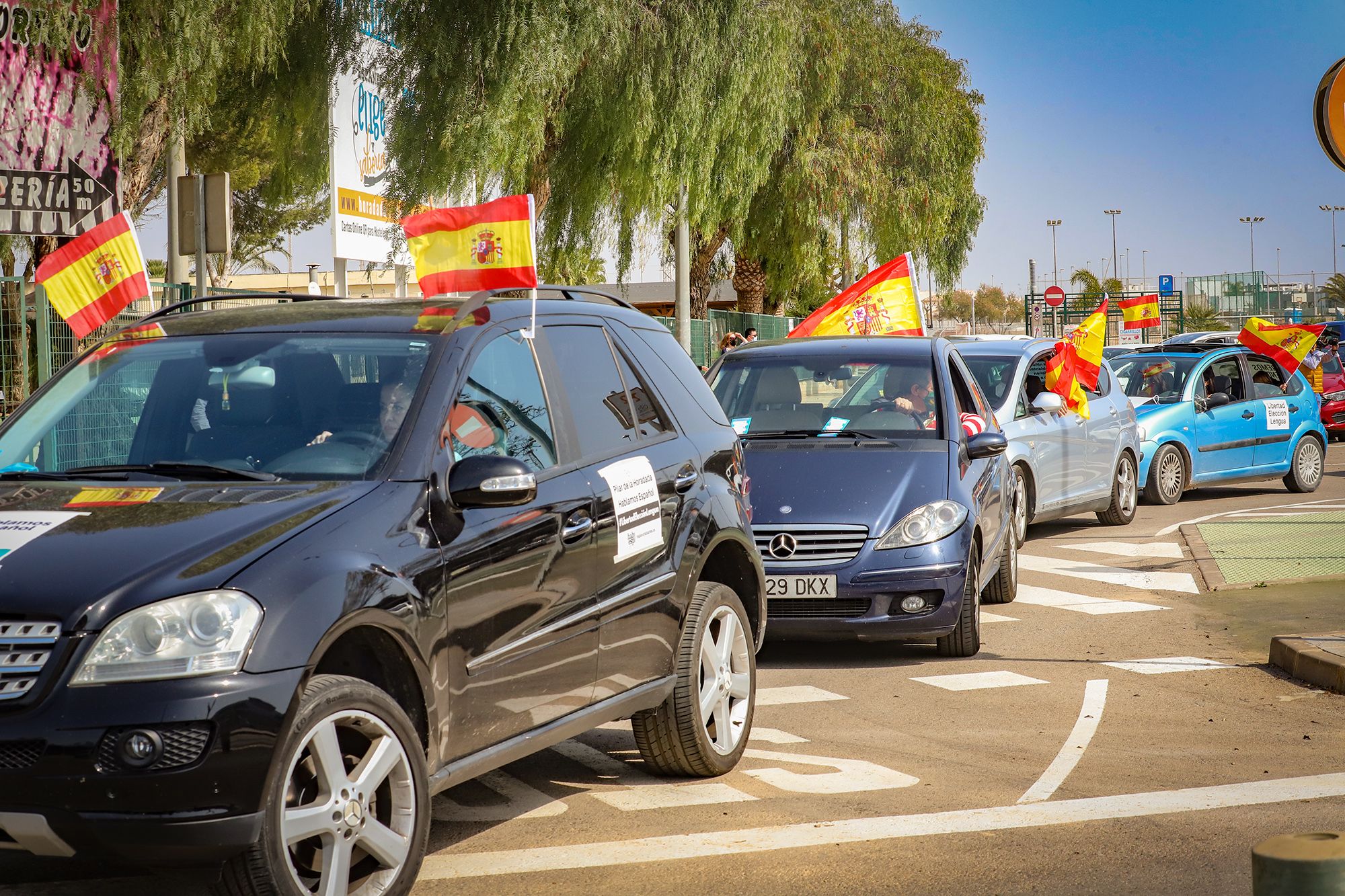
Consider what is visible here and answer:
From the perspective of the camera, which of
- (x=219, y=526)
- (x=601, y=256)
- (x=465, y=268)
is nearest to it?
(x=219, y=526)

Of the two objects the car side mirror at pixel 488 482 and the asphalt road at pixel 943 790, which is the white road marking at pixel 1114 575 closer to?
the asphalt road at pixel 943 790

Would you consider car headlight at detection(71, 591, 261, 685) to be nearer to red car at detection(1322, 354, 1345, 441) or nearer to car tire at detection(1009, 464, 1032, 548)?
car tire at detection(1009, 464, 1032, 548)

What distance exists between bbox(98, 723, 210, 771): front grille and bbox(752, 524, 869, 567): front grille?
16.9 feet

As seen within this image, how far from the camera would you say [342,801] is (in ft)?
12.9

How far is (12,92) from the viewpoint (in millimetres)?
13977

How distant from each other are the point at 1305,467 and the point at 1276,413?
0.87 meters

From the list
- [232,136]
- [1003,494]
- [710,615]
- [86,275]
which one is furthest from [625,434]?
[232,136]

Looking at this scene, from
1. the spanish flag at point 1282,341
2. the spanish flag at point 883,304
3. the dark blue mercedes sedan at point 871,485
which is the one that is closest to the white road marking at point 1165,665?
the dark blue mercedes sedan at point 871,485

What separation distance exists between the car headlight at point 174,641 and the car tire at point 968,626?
5537mm

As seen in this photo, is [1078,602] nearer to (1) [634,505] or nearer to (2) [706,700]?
(2) [706,700]

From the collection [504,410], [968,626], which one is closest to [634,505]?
[504,410]

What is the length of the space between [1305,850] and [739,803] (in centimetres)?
340

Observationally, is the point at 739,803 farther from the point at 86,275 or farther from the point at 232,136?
the point at 232,136

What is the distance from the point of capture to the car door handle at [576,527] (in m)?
4.95
